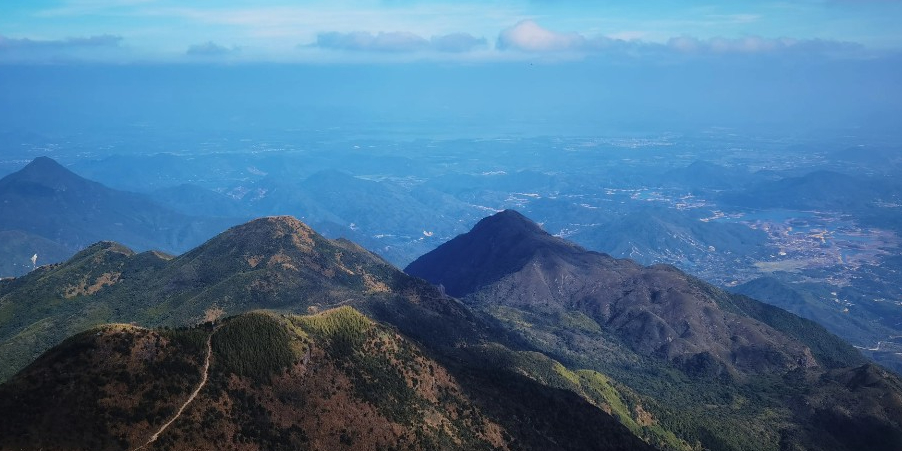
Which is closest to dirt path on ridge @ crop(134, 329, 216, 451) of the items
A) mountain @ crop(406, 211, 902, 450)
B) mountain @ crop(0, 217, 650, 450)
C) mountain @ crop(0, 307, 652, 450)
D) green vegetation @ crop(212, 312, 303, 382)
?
mountain @ crop(0, 307, 652, 450)

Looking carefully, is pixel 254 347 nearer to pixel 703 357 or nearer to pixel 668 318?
pixel 703 357

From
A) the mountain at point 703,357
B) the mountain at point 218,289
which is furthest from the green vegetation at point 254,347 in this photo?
the mountain at point 703,357

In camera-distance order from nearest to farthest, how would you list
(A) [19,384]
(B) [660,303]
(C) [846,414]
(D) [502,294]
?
(A) [19,384] < (C) [846,414] < (B) [660,303] < (D) [502,294]

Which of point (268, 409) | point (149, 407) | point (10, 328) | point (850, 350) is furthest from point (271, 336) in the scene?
point (850, 350)

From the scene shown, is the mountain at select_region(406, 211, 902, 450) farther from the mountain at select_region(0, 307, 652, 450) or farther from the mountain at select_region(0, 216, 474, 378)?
the mountain at select_region(0, 307, 652, 450)

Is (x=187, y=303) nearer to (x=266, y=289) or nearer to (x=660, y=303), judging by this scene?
(x=266, y=289)

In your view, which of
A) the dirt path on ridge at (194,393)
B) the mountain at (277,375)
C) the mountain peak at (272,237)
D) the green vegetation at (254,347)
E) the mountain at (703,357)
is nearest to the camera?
the dirt path on ridge at (194,393)

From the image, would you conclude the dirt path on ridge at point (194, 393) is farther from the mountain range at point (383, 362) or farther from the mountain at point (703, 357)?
the mountain at point (703, 357)

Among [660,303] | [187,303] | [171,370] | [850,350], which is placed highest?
[171,370]
